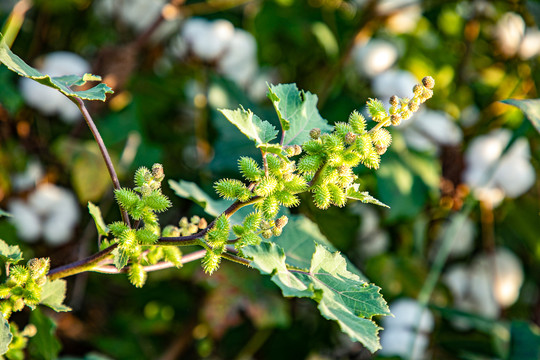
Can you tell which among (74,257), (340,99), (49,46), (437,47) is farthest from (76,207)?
(437,47)

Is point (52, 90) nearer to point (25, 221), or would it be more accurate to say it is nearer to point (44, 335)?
point (25, 221)

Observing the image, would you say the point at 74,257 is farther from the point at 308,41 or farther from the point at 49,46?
the point at 308,41

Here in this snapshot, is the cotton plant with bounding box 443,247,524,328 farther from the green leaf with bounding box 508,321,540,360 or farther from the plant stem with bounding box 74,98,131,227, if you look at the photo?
the plant stem with bounding box 74,98,131,227

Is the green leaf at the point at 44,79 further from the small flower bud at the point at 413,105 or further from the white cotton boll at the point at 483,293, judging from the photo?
the white cotton boll at the point at 483,293

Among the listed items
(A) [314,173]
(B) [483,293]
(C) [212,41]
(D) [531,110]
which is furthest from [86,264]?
(B) [483,293]

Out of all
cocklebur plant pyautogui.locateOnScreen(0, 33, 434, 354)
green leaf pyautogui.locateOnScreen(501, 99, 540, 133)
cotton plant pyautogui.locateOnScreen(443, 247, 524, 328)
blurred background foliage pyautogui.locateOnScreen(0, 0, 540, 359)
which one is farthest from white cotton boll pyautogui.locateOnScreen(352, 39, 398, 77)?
cocklebur plant pyautogui.locateOnScreen(0, 33, 434, 354)
